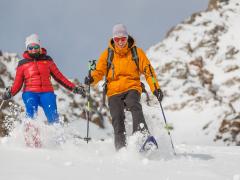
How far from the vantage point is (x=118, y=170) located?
575cm

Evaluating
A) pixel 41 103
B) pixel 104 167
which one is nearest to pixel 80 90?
pixel 41 103

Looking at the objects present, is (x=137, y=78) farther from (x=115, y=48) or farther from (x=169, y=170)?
(x=169, y=170)

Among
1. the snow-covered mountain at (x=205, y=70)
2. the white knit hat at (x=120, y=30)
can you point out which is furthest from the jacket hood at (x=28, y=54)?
the snow-covered mountain at (x=205, y=70)

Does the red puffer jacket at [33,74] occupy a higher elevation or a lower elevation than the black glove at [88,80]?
higher

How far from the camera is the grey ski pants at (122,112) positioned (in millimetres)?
8047

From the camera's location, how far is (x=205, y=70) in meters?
68.9

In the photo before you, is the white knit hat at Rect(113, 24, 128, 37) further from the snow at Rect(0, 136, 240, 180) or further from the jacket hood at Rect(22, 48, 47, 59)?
the snow at Rect(0, 136, 240, 180)

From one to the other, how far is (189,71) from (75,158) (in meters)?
63.5

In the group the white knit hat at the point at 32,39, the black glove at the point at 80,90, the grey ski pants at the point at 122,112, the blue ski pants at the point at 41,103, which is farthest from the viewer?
the black glove at the point at 80,90

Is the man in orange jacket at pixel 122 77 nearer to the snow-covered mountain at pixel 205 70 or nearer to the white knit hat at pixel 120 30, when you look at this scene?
the white knit hat at pixel 120 30

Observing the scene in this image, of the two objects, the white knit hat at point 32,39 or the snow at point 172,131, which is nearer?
the snow at point 172,131

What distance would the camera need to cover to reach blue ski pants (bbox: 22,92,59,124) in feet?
29.3

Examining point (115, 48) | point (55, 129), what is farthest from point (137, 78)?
point (55, 129)

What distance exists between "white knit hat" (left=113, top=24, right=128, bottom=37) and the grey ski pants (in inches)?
47.7
